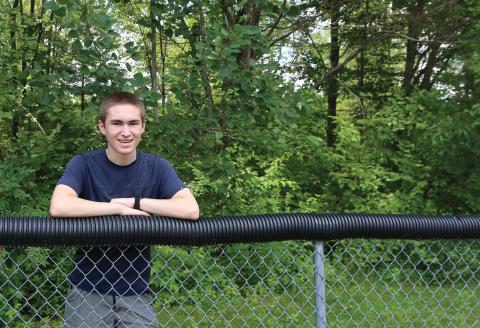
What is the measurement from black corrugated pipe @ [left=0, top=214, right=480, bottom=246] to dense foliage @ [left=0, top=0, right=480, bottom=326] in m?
1.92

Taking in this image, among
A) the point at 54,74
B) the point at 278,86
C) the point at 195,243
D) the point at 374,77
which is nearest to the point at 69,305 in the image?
the point at 195,243

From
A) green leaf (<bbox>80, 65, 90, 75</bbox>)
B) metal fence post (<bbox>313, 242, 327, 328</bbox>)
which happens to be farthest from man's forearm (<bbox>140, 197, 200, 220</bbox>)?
green leaf (<bbox>80, 65, 90, 75</bbox>)

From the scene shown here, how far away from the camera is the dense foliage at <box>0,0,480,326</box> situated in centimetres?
422

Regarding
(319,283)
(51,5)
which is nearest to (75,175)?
(319,283)

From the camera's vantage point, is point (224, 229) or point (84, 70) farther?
point (84, 70)

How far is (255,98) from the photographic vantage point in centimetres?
429

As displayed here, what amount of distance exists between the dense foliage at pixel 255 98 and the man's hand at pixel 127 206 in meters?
1.95

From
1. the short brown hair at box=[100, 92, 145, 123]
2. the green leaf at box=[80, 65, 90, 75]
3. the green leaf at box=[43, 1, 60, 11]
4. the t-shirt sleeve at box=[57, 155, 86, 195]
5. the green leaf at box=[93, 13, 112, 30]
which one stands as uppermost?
the green leaf at box=[43, 1, 60, 11]

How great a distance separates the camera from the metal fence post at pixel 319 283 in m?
A: 2.27

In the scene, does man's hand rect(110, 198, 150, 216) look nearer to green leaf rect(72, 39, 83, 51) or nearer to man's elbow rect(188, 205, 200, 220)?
man's elbow rect(188, 205, 200, 220)

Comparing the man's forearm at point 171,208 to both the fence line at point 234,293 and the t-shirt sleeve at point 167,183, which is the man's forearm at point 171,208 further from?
the fence line at point 234,293

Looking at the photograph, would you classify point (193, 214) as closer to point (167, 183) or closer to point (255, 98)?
point (167, 183)

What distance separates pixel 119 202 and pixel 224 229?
1.33 ft

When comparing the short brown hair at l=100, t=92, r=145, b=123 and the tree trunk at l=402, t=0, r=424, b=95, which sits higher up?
the tree trunk at l=402, t=0, r=424, b=95
